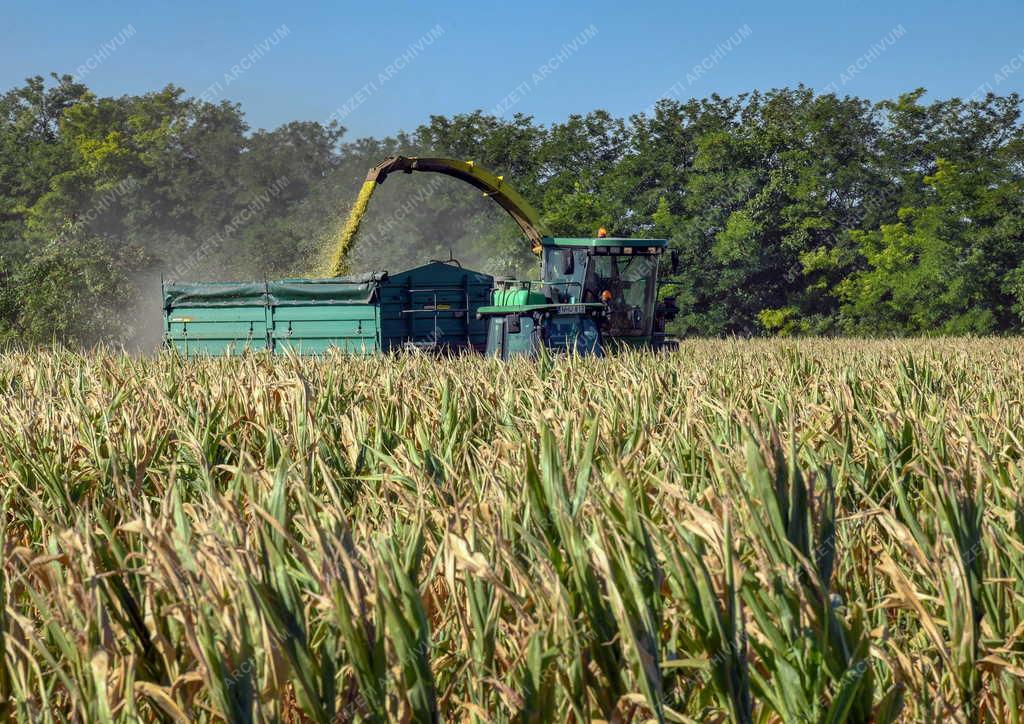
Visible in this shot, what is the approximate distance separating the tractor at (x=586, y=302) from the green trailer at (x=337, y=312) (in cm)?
63

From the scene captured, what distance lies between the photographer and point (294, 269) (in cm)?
4703

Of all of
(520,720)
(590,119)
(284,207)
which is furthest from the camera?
(284,207)

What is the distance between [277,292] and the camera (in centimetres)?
1519

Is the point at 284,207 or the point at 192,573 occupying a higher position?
the point at 284,207

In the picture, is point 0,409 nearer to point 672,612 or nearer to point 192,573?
point 192,573

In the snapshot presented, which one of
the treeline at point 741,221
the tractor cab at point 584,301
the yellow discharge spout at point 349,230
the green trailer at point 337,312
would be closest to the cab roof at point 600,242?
the tractor cab at point 584,301

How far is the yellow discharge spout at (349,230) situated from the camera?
16.3 m

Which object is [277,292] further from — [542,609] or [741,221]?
[741,221]

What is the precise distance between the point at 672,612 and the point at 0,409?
4889 millimetres

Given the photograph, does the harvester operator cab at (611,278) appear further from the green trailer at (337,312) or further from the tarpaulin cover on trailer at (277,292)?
the tarpaulin cover on trailer at (277,292)

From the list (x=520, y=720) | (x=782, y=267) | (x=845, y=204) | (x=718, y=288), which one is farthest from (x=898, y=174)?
(x=520, y=720)

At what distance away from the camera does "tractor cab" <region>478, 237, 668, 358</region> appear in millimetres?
13508

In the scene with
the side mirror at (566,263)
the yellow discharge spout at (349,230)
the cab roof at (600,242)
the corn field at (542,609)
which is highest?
the yellow discharge spout at (349,230)

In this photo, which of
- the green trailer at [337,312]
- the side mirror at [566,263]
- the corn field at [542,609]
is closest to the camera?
the corn field at [542,609]
